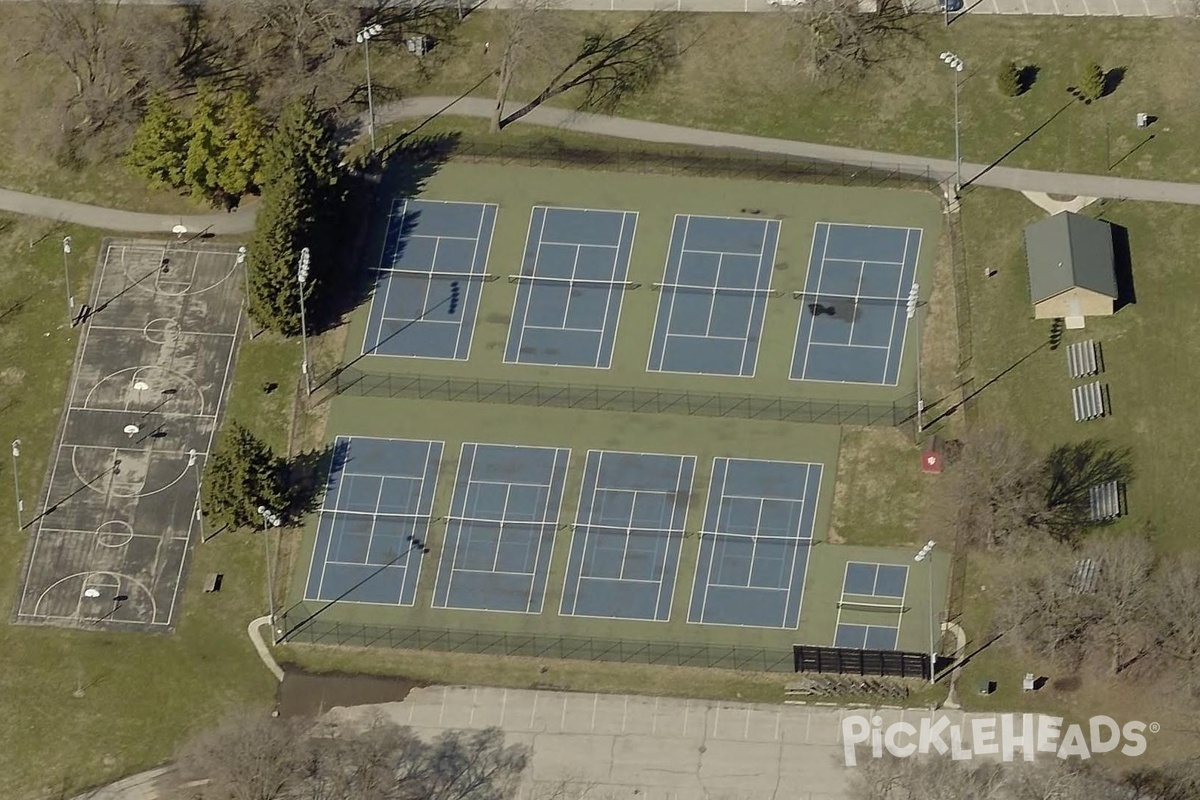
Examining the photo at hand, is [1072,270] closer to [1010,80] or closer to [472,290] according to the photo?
[1010,80]

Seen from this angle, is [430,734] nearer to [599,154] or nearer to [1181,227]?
[599,154]

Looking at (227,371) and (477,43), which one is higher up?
(477,43)

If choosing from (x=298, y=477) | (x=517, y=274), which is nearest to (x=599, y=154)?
(x=517, y=274)

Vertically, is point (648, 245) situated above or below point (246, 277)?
above

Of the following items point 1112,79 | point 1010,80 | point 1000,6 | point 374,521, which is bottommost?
point 374,521

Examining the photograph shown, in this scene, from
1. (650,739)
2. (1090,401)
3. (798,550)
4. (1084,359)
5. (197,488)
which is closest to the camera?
(650,739)

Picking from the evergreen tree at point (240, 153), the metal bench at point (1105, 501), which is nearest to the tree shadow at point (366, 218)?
the evergreen tree at point (240, 153)

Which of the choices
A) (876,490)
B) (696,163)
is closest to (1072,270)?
(876,490)
